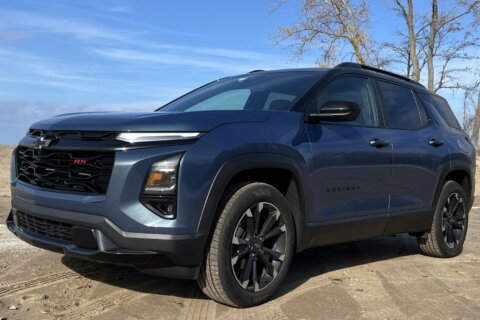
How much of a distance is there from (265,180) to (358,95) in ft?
5.03

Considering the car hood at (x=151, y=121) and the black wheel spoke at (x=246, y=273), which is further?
the black wheel spoke at (x=246, y=273)

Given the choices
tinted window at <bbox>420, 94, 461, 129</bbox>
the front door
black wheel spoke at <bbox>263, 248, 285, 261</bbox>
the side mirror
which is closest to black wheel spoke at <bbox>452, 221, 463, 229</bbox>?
tinted window at <bbox>420, 94, 461, 129</bbox>

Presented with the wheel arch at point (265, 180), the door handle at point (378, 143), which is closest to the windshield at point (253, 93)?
the wheel arch at point (265, 180)

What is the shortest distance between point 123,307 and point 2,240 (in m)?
2.83

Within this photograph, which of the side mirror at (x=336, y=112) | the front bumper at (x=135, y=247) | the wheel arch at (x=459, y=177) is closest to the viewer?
the front bumper at (x=135, y=247)

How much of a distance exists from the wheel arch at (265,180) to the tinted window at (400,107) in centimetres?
158

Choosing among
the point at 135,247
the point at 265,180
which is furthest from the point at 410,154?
the point at 135,247

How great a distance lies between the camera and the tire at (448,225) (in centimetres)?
579

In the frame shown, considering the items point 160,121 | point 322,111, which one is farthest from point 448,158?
point 160,121

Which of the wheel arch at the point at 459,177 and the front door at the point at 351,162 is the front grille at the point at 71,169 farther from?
the wheel arch at the point at 459,177

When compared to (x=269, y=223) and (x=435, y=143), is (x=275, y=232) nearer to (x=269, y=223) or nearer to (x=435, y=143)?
(x=269, y=223)

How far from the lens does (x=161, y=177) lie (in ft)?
11.0

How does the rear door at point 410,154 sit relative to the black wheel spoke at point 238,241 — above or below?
above

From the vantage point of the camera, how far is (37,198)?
3711 mm
